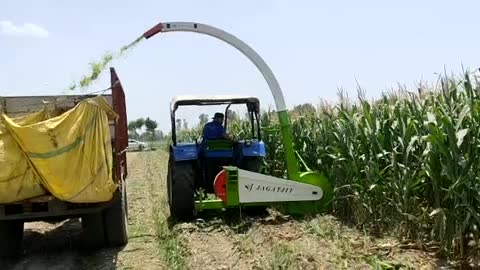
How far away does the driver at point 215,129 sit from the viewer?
896cm

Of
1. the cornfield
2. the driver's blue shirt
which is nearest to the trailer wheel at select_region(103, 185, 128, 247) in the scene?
the driver's blue shirt

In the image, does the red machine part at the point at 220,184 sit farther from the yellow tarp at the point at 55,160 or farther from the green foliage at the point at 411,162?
the yellow tarp at the point at 55,160

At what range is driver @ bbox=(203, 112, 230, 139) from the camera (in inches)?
353

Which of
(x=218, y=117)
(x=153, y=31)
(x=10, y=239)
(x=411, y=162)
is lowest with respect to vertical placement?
(x=10, y=239)

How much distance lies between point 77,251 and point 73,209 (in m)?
1.29

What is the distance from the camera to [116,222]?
7449 millimetres

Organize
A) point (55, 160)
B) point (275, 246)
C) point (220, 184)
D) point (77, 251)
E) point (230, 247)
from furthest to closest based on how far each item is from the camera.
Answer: point (220, 184)
point (77, 251)
point (230, 247)
point (275, 246)
point (55, 160)

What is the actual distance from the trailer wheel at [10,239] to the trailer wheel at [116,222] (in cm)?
115

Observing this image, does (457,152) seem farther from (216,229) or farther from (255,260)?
(216,229)

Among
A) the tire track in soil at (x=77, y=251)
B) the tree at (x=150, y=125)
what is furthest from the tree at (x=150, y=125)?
the tire track in soil at (x=77, y=251)

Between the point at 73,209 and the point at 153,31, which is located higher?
the point at 153,31

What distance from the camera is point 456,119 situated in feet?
18.1

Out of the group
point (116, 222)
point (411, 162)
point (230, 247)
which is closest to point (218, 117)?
point (116, 222)

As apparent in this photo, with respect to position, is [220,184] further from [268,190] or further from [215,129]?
[215,129]
